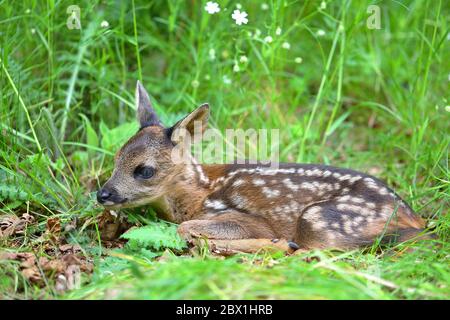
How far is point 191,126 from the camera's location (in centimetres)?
507

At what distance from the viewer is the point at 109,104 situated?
6.24 meters

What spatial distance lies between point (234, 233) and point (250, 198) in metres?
0.37

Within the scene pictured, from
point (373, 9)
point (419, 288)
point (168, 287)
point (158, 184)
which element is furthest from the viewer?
point (373, 9)

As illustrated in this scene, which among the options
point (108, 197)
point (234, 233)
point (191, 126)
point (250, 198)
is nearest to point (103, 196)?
point (108, 197)

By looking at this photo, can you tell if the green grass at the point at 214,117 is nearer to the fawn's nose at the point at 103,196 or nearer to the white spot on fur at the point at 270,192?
the fawn's nose at the point at 103,196

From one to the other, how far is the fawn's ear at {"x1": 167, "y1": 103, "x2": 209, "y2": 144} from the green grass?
0.63 m

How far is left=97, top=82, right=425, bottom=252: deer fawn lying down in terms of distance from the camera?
4.68 meters

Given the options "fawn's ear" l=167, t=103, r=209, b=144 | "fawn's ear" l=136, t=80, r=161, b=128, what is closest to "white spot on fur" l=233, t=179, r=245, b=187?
"fawn's ear" l=167, t=103, r=209, b=144

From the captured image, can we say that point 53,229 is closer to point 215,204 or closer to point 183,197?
point 183,197

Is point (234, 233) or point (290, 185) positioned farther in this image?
point (290, 185)

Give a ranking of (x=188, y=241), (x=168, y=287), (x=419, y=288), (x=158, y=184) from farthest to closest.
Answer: (x=158, y=184)
(x=188, y=241)
(x=419, y=288)
(x=168, y=287)

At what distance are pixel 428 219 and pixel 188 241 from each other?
70.9 inches
